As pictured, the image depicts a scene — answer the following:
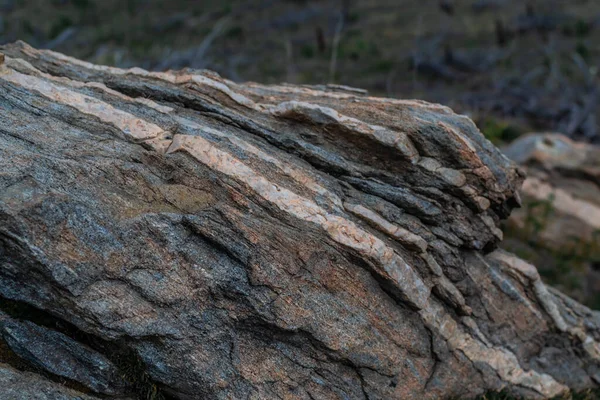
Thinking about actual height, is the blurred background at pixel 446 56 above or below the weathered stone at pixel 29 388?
above

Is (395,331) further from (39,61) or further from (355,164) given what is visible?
(39,61)

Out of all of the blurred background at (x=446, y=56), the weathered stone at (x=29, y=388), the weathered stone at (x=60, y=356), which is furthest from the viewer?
the blurred background at (x=446, y=56)

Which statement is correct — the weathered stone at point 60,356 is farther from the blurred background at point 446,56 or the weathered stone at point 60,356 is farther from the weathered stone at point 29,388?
the blurred background at point 446,56

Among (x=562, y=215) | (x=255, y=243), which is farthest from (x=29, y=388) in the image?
(x=562, y=215)

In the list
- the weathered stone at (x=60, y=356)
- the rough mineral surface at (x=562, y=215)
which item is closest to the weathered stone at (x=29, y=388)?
the weathered stone at (x=60, y=356)

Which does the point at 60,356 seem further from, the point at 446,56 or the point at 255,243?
the point at 446,56

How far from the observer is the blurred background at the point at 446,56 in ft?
43.7

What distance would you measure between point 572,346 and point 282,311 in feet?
16.2

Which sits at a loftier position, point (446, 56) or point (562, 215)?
point (446, 56)

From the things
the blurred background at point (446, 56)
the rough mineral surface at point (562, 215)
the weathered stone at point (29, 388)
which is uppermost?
the blurred background at point (446, 56)

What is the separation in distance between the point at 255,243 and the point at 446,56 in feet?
73.9

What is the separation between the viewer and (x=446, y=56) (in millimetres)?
26266

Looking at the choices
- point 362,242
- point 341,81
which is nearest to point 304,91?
point 362,242

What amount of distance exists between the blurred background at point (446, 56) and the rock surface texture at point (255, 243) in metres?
5.53
